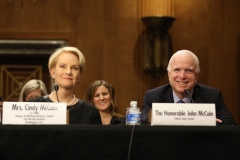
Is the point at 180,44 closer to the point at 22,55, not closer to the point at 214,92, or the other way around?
the point at 22,55

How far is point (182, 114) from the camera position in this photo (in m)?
3.08

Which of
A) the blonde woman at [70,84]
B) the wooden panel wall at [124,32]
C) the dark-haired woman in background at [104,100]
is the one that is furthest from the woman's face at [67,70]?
the wooden panel wall at [124,32]

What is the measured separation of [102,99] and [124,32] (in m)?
2.01

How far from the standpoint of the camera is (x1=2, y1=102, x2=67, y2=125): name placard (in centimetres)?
314

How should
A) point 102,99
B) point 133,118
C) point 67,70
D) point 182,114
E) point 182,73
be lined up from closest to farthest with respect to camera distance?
point 182,114, point 133,118, point 67,70, point 182,73, point 102,99

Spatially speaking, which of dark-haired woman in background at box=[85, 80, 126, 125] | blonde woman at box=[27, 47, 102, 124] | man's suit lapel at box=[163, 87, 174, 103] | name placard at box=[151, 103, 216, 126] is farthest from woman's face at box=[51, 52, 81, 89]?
dark-haired woman in background at box=[85, 80, 126, 125]

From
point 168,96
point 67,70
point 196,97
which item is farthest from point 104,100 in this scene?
point 67,70

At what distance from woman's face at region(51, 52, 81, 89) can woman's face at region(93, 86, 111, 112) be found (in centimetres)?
160

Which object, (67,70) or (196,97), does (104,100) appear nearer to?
(196,97)

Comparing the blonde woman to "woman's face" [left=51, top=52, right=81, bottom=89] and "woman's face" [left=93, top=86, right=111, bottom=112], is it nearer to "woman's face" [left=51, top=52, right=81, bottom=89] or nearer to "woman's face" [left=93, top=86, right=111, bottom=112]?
"woman's face" [left=51, top=52, right=81, bottom=89]

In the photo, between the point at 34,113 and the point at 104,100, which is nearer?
the point at 34,113

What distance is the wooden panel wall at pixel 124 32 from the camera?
288 inches

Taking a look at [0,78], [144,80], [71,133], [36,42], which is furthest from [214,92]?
[0,78]

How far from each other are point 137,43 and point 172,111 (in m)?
4.35
